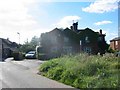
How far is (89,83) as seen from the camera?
15539mm

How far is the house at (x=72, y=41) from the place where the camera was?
69.9m

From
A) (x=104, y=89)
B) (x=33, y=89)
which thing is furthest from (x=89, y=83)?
(x=33, y=89)

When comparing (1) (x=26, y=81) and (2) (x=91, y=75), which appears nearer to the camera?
(2) (x=91, y=75)

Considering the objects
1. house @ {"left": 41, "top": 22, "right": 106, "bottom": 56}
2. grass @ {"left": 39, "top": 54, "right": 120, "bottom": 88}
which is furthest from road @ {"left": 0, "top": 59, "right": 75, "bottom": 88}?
house @ {"left": 41, "top": 22, "right": 106, "bottom": 56}

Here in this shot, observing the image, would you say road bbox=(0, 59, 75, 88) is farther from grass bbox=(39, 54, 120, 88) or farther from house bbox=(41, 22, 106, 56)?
house bbox=(41, 22, 106, 56)

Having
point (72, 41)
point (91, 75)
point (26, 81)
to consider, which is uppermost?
point (72, 41)

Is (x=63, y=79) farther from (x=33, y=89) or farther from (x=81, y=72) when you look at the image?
(x=33, y=89)

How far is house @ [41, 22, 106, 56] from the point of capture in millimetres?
69875

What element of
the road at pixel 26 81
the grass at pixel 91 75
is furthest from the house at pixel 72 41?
the grass at pixel 91 75

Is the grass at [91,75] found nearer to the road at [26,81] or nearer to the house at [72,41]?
the road at [26,81]

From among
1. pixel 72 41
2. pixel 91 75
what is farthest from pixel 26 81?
pixel 72 41

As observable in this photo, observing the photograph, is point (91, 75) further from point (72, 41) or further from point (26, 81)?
point (72, 41)

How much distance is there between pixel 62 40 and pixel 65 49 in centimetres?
213

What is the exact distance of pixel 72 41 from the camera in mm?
71438
